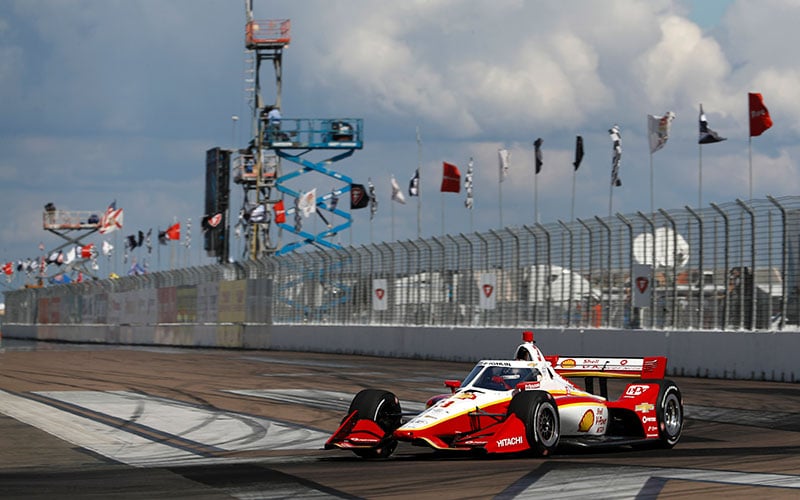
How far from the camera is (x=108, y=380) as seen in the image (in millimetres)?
25953

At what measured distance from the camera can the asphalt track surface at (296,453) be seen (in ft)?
32.3

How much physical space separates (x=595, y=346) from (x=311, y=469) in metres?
19.3

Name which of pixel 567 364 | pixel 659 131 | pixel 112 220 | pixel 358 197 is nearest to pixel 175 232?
pixel 112 220

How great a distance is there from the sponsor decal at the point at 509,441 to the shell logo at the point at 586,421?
4.72ft

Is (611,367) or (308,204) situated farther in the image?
(308,204)

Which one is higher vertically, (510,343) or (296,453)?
(510,343)

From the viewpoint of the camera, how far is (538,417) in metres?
12.2

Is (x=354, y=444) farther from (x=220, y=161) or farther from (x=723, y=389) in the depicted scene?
(x=220, y=161)

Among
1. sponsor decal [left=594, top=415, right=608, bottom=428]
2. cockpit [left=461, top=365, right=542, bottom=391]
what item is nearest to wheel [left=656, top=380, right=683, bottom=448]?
sponsor decal [left=594, top=415, right=608, bottom=428]

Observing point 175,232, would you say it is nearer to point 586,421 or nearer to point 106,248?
point 106,248

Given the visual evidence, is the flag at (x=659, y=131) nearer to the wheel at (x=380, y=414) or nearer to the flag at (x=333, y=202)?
the wheel at (x=380, y=414)

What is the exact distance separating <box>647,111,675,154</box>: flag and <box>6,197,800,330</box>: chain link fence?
578 centimetres

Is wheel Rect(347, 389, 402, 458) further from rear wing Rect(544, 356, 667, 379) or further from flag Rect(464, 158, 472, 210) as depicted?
flag Rect(464, 158, 472, 210)

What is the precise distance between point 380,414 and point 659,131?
1026 inches
